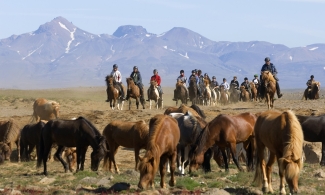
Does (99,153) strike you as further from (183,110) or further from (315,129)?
(315,129)

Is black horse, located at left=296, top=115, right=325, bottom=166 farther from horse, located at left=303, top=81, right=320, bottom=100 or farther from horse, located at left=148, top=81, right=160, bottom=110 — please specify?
horse, located at left=303, top=81, right=320, bottom=100

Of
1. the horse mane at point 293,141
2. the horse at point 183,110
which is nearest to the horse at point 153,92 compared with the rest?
the horse at point 183,110

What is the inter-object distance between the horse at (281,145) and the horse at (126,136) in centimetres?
378

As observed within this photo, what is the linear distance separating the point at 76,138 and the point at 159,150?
4.61 meters

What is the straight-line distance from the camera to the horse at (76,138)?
16797 millimetres

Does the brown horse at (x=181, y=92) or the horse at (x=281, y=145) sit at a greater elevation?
the brown horse at (x=181, y=92)

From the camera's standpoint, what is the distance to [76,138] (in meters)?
17.3

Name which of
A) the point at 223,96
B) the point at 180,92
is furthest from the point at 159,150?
the point at 223,96

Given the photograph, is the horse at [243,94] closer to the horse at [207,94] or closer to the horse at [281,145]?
the horse at [207,94]

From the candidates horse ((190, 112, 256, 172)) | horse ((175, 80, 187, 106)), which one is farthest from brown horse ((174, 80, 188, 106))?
horse ((190, 112, 256, 172))

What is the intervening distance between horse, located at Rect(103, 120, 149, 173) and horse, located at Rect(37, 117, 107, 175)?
0.73 m

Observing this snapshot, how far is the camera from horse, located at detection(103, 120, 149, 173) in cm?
1703

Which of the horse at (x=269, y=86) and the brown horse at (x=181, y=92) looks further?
the brown horse at (x=181, y=92)

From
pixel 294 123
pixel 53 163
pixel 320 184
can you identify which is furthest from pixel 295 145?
pixel 53 163
